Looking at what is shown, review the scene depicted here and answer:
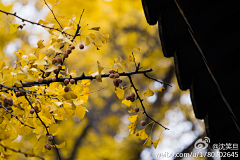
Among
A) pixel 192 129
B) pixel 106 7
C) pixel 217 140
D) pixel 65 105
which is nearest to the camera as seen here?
pixel 65 105

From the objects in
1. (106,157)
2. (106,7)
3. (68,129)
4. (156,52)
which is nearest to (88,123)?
(68,129)

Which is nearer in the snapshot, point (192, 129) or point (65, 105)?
point (65, 105)

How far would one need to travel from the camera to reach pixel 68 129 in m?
2.99

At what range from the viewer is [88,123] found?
10.3 feet

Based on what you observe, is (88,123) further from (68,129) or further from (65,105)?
(65,105)

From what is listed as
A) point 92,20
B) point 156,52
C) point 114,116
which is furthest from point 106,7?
point 114,116

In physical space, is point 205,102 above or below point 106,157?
below

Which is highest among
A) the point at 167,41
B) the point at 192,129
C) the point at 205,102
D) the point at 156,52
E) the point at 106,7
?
the point at 106,7

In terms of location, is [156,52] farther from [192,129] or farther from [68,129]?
[68,129]

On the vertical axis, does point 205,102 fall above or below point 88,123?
below

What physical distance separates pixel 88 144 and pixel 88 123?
0.38m

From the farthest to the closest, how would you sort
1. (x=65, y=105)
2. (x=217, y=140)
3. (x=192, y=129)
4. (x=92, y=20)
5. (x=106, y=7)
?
(x=192, y=129)
(x=106, y=7)
(x=92, y=20)
(x=217, y=140)
(x=65, y=105)

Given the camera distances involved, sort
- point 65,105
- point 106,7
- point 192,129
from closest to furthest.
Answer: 1. point 65,105
2. point 106,7
3. point 192,129

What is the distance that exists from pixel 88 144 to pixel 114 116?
2.33 feet
